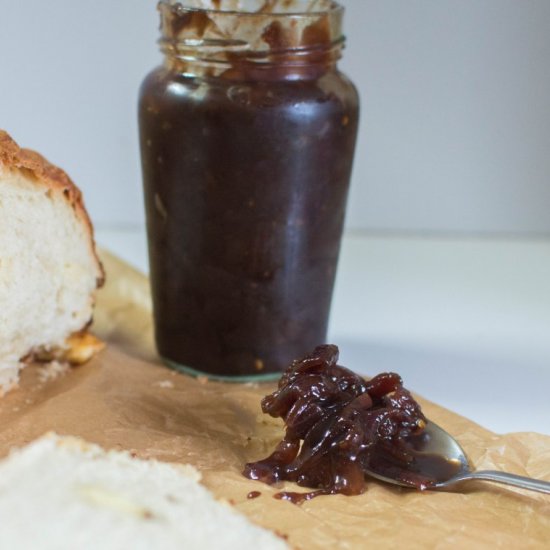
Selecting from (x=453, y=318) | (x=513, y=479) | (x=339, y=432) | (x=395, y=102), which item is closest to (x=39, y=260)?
(x=339, y=432)

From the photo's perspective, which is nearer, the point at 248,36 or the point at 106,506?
the point at 106,506

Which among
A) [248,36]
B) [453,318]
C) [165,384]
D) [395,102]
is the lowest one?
[453,318]

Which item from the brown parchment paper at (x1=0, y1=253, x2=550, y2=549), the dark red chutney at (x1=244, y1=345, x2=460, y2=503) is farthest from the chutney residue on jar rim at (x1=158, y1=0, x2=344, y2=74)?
the brown parchment paper at (x1=0, y1=253, x2=550, y2=549)

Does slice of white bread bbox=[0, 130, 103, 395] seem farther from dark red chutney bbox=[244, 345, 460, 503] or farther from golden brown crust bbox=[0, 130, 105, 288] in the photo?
dark red chutney bbox=[244, 345, 460, 503]

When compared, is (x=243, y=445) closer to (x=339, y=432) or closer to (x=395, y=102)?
(x=339, y=432)

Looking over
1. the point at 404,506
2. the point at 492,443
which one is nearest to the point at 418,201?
the point at 492,443

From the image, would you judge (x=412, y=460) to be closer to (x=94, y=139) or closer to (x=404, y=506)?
(x=404, y=506)
